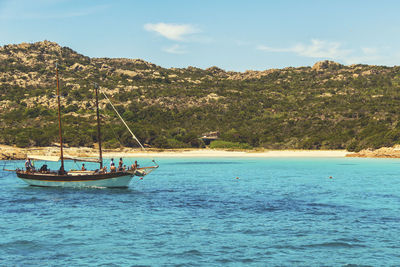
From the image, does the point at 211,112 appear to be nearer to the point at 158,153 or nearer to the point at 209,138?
the point at 209,138

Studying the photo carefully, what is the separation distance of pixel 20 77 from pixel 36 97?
40.9 meters

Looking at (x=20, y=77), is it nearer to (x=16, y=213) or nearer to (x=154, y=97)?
(x=154, y=97)

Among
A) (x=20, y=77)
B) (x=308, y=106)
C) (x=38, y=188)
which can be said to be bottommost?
(x=38, y=188)

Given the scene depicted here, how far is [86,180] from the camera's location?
133 ft

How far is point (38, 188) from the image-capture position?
1718 inches

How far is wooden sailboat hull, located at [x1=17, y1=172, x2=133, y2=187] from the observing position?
40438 millimetres

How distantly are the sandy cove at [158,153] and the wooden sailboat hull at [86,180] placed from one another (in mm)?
51240

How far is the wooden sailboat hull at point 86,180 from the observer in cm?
4044

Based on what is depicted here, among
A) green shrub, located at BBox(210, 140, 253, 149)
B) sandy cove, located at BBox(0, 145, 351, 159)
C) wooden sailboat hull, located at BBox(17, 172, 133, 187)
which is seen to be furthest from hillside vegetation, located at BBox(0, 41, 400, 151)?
wooden sailboat hull, located at BBox(17, 172, 133, 187)

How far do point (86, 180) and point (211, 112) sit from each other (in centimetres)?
11167

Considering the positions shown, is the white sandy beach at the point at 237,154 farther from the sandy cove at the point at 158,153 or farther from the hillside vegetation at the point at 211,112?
the hillside vegetation at the point at 211,112

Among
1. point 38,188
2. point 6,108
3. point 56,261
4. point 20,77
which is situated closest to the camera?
point 56,261

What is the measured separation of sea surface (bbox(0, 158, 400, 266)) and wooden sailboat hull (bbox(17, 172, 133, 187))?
1.98m

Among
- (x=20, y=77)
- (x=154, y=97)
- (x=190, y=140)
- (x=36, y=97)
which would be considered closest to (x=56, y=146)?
(x=190, y=140)
